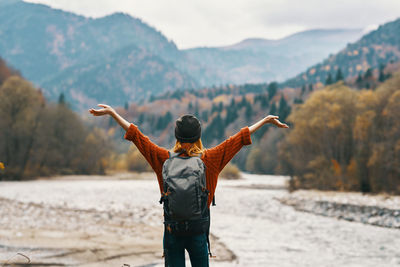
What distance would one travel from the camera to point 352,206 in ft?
82.6

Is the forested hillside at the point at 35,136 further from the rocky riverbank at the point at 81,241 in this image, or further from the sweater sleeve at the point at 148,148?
the sweater sleeve at the point at 148,148

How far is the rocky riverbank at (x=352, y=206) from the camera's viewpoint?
21.8 m

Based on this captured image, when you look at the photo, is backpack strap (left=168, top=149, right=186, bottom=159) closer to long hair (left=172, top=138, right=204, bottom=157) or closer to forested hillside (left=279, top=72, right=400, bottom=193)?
long hair (left=172, top=138, right=204, bottom=157)

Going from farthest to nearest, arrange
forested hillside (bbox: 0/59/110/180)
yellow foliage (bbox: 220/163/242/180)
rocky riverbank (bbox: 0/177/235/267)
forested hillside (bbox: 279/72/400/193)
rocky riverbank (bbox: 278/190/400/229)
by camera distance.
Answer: yellow foliage (bbox: 220/163/242/180) < forested hillside (bbox: 0/59/110/180) < forested hillside (bbox: 279/72/400/193) < rocky riverbank (bbox: 278/190/400/229) < rocky riverbank (bbox: 0/177/235/267)

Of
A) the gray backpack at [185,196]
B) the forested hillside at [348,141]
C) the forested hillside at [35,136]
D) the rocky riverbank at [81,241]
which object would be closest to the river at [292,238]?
the rocky riverbank at [81,241]

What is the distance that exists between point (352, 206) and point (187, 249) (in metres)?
24.0

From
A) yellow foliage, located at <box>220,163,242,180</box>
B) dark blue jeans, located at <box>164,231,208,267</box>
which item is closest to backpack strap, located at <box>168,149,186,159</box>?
dark blue jeans, located at <box>164,231,208,267</box>

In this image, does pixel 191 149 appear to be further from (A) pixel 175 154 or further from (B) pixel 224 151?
(B) pixel 224 151

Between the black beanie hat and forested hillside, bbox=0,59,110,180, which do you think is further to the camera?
forested hillside, bbox=0,59,110,180

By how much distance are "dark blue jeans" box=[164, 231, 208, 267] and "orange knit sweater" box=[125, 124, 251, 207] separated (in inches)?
12.5

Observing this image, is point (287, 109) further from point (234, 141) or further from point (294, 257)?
point (234, 141)

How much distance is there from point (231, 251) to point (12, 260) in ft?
20.5

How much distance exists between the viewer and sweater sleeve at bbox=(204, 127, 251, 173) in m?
3.39

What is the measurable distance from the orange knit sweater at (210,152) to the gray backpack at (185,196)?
17 cm
